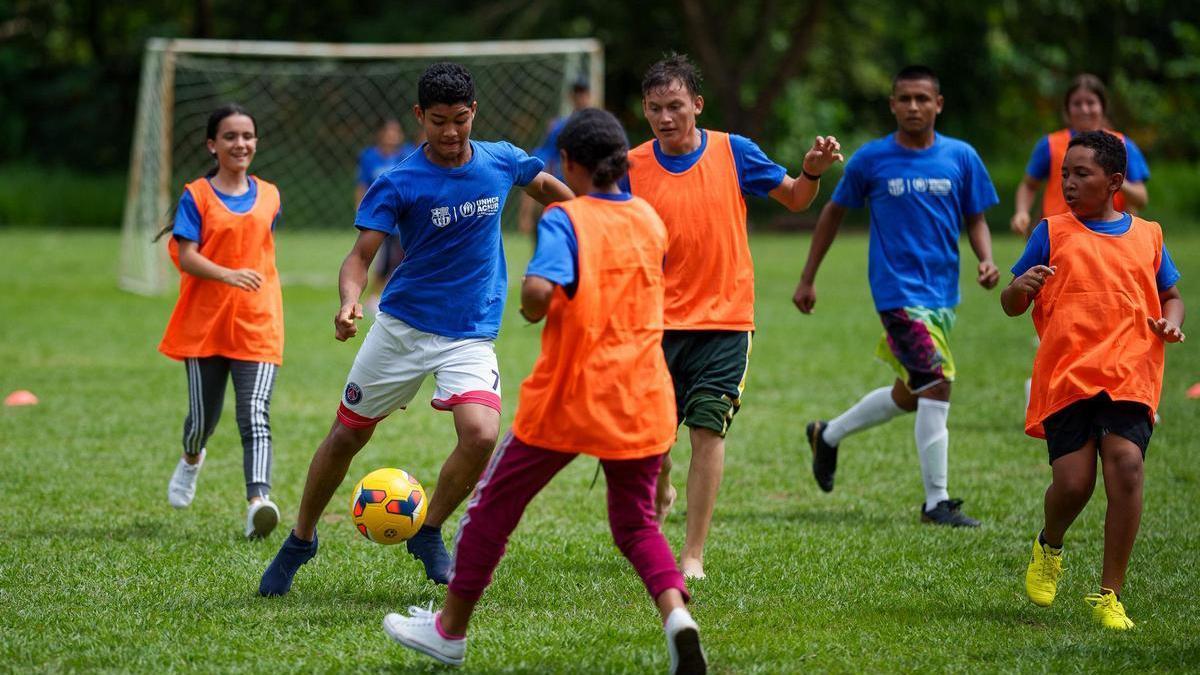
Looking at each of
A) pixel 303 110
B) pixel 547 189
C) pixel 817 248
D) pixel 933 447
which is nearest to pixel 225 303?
pixel 547 189

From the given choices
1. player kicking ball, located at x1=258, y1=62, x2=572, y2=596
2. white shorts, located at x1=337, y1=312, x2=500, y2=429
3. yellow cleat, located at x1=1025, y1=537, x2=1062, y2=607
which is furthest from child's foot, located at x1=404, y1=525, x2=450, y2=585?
yellow cleat, located at x1=1025, y1=537, x2=1062, y2=607

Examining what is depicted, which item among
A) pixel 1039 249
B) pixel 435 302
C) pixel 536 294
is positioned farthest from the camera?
pixel 435 302

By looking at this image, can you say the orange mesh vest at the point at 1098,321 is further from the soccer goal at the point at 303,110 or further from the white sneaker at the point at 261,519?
the soccer goal at the point at 303,110

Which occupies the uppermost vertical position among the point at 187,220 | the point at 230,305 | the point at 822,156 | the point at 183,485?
the point at 822,156

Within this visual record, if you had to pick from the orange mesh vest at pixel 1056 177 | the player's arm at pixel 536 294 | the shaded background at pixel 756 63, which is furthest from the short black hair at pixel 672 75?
the shaded background at pixel 756 63

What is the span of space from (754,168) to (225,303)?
2.68 meters

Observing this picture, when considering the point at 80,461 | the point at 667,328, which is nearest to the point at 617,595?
the point at 667,328

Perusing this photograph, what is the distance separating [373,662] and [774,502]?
11.0 feet

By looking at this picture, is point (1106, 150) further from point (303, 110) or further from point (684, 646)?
point (303, 110)

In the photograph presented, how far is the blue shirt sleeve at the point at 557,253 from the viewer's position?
3.88 m

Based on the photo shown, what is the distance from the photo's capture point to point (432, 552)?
543cm

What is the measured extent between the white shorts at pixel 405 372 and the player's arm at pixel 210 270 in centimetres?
103

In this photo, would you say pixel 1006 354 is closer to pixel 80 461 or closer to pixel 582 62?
pixel 80 461

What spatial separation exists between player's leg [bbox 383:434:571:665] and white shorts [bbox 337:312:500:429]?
1.00m
